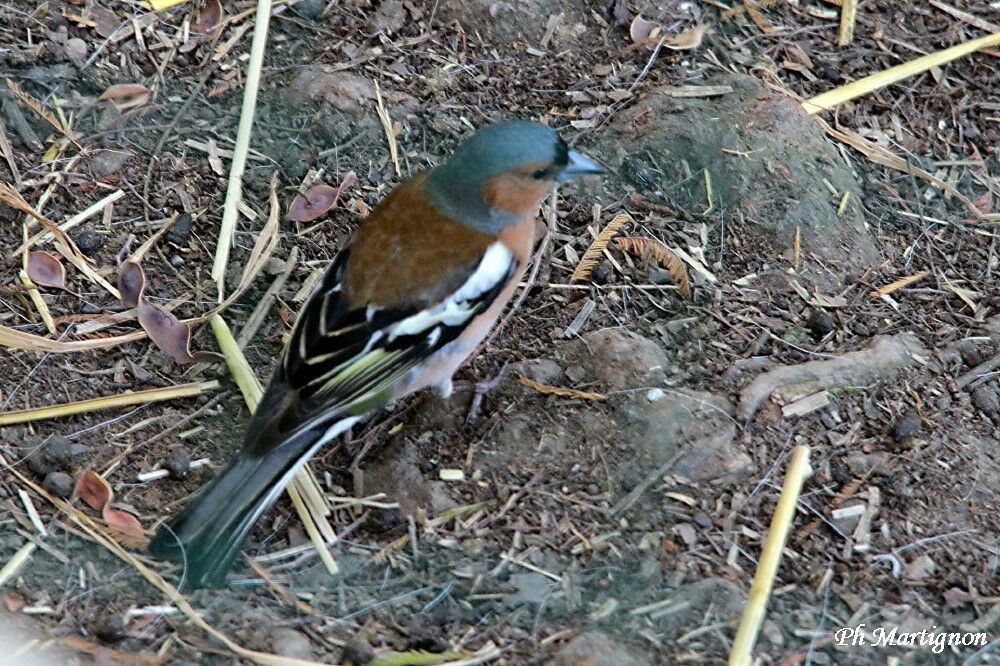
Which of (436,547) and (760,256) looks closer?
(436,547)

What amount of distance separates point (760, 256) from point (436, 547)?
1955mm

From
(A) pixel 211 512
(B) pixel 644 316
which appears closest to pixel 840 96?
(B) pixel 644 316

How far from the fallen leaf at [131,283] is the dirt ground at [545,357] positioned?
0.21 feet

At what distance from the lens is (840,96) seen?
5129 mm

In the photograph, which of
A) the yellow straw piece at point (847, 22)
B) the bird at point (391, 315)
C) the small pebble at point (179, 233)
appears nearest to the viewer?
the bird at point (391, 315)

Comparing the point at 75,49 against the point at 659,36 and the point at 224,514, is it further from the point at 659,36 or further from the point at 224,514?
the point at 659,36

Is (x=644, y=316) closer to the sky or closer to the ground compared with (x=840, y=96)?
closer to the ground

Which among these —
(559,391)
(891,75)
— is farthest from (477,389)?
(891,75)

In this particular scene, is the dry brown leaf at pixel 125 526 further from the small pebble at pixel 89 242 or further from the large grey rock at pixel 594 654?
the large grey rock at pixel 594 654

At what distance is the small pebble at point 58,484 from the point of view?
11.8 ft

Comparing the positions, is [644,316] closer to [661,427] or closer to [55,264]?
[661,427]

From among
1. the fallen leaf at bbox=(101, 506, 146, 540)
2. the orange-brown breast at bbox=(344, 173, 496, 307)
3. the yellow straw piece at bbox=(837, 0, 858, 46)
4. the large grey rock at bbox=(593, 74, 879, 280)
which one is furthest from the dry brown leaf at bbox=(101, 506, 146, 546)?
the yellow straw piece at bbox=(837, 0, 858, 46)

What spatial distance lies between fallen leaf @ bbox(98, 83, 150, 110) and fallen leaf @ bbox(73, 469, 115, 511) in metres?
1.91

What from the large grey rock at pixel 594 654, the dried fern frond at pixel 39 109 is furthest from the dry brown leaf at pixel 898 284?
the dried fern frond at pixel 39 109
